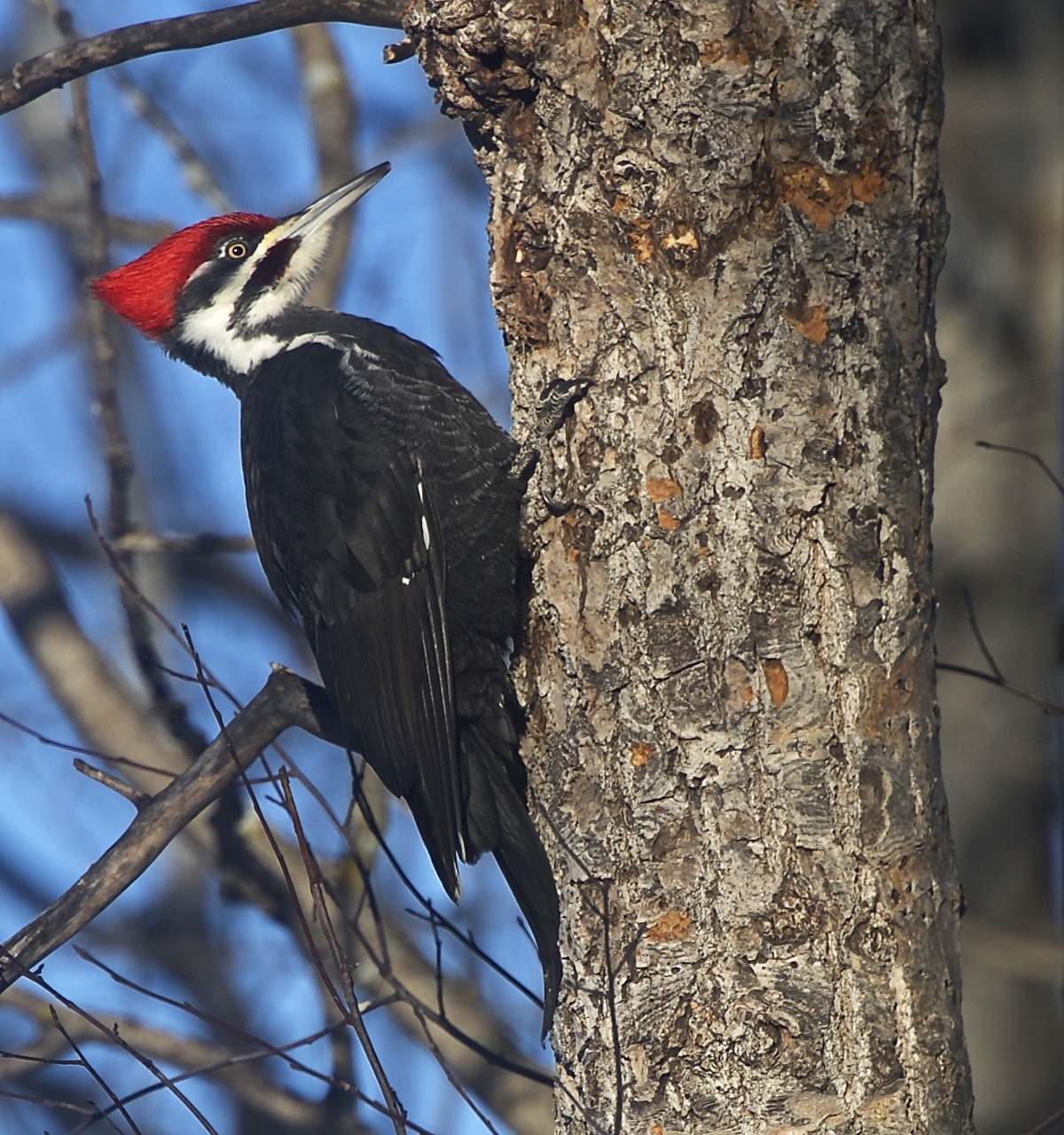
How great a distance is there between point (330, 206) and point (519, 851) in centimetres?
198

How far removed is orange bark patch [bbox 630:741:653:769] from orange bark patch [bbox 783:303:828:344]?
2.42 ft

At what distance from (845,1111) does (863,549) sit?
0.88 metres

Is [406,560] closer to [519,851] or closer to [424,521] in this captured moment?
[424,521]

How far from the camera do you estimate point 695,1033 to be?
2.12 m

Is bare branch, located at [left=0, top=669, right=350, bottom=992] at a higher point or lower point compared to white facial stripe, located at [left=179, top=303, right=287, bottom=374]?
lower

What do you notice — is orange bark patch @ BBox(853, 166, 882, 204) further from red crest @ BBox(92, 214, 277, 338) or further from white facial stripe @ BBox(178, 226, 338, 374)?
red crest @ BBox(92, 214, 277, 338)

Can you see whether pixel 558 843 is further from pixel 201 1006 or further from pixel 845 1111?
pixel 201 1006

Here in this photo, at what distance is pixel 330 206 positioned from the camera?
3.63 meters

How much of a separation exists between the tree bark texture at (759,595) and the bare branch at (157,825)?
552mm

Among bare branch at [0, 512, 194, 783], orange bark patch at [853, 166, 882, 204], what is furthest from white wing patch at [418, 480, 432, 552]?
bare branch at [0, 512, 194, 783]

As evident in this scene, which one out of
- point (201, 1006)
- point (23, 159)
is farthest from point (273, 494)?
point (23, 159)

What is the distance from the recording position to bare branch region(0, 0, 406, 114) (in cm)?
250

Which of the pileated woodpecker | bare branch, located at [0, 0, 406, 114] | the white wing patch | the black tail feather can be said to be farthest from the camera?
the white wing patch

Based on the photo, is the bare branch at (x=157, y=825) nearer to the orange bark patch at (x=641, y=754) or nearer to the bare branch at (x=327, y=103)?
the orange bark patch at (x=641, y=754)
